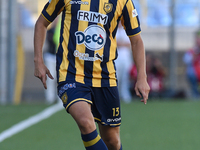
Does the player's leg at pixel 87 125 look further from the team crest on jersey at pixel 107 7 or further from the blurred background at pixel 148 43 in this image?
the blurred background at pixel 148 43

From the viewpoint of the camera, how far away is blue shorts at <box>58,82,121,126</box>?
3365mm

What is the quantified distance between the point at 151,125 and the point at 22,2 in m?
5.92

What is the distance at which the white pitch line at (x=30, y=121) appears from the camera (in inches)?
224

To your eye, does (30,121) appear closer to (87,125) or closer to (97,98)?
(97,98)

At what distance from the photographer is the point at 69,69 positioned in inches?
138

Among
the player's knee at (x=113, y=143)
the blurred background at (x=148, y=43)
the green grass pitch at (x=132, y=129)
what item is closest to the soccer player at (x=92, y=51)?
the player's knee at (x=113, y=143)

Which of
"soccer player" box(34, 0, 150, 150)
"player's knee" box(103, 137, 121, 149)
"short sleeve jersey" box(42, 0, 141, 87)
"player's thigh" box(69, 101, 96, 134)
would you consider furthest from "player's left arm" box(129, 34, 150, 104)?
"player's knee" box(103, 137, 121, 149)

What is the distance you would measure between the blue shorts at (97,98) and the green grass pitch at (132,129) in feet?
4.26

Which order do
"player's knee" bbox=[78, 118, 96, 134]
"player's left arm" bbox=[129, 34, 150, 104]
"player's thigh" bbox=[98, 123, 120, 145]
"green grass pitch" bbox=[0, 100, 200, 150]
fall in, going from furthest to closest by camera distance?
Answer: "green grass pitch" bbox=[0, 100, 200, 150] < "player's thigh" bbox=[98, 123, 120, 145] < "player's left arm" bbox=[129, 34, 150, 104] < "player's knee" bbox=[78, 118, 96, 134]

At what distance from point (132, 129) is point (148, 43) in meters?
5.97

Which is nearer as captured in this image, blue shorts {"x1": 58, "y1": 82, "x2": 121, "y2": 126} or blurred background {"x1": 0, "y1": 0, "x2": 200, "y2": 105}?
blue shorts {"x1": 58, "y1": 82, "x2": 121, "y2": 126}

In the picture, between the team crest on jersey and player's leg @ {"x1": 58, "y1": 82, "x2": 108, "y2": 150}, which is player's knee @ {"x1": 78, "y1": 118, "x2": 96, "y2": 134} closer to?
player's leg @ {"x1": 58, "y1": 82, "x2": 108, "y2": 150}

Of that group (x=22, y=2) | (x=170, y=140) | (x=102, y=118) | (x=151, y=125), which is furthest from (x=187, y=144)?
(x=22, y=2)

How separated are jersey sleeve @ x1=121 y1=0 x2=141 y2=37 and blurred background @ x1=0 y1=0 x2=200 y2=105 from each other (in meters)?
6.37
